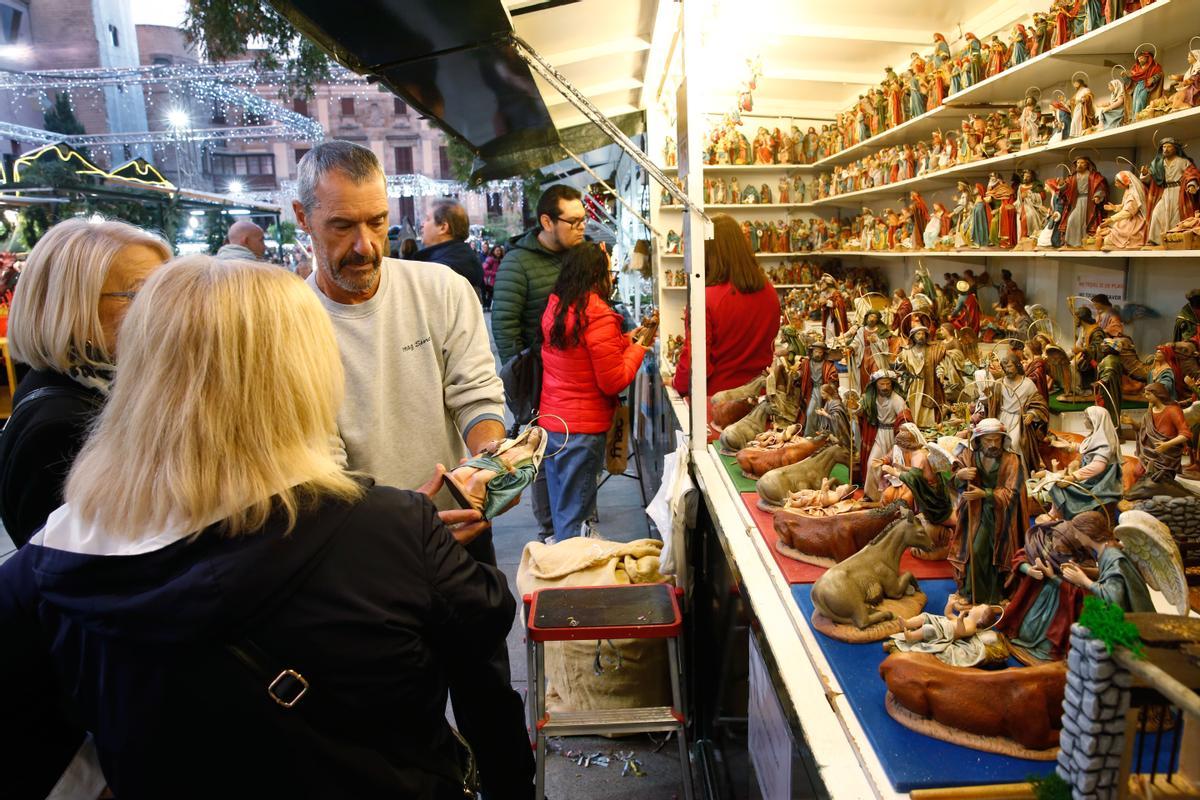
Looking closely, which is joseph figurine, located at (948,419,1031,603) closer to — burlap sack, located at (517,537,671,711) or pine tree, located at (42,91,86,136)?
burlap sack, located at (517,537,671,711)

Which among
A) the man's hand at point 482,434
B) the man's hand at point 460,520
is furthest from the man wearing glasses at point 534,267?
the man's hand at point 460,520

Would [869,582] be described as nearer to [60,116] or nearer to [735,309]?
[735,309]

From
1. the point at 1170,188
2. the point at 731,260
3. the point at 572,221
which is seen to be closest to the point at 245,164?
the point at 572,221

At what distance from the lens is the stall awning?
2414 mm

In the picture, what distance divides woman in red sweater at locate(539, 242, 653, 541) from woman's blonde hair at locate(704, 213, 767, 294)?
1.70 ft

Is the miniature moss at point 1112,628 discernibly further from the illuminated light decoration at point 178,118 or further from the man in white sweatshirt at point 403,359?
the illuminated light decoration at point 178,118

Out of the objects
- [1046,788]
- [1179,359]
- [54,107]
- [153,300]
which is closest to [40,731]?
[153,300]

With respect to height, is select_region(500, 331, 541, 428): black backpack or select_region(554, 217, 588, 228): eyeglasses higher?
select_region(554, 217, 588, 228): eyeglasses

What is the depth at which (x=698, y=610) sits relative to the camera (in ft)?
10.2

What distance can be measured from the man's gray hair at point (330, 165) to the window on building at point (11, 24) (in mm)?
17053

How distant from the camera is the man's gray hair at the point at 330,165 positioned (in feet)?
6.22

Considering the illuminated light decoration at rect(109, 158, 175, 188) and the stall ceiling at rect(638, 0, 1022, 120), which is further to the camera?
the illuminated light decoration at rect(109, 158, 175, 188)

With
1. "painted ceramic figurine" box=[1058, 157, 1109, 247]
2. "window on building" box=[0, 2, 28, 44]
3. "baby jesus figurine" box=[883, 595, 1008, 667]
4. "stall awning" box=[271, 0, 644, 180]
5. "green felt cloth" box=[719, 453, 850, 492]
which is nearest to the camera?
"baby jesus figurine" box=[883, 595, 1008, 667]

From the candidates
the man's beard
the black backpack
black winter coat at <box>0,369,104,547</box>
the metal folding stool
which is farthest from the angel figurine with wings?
the black backpack
